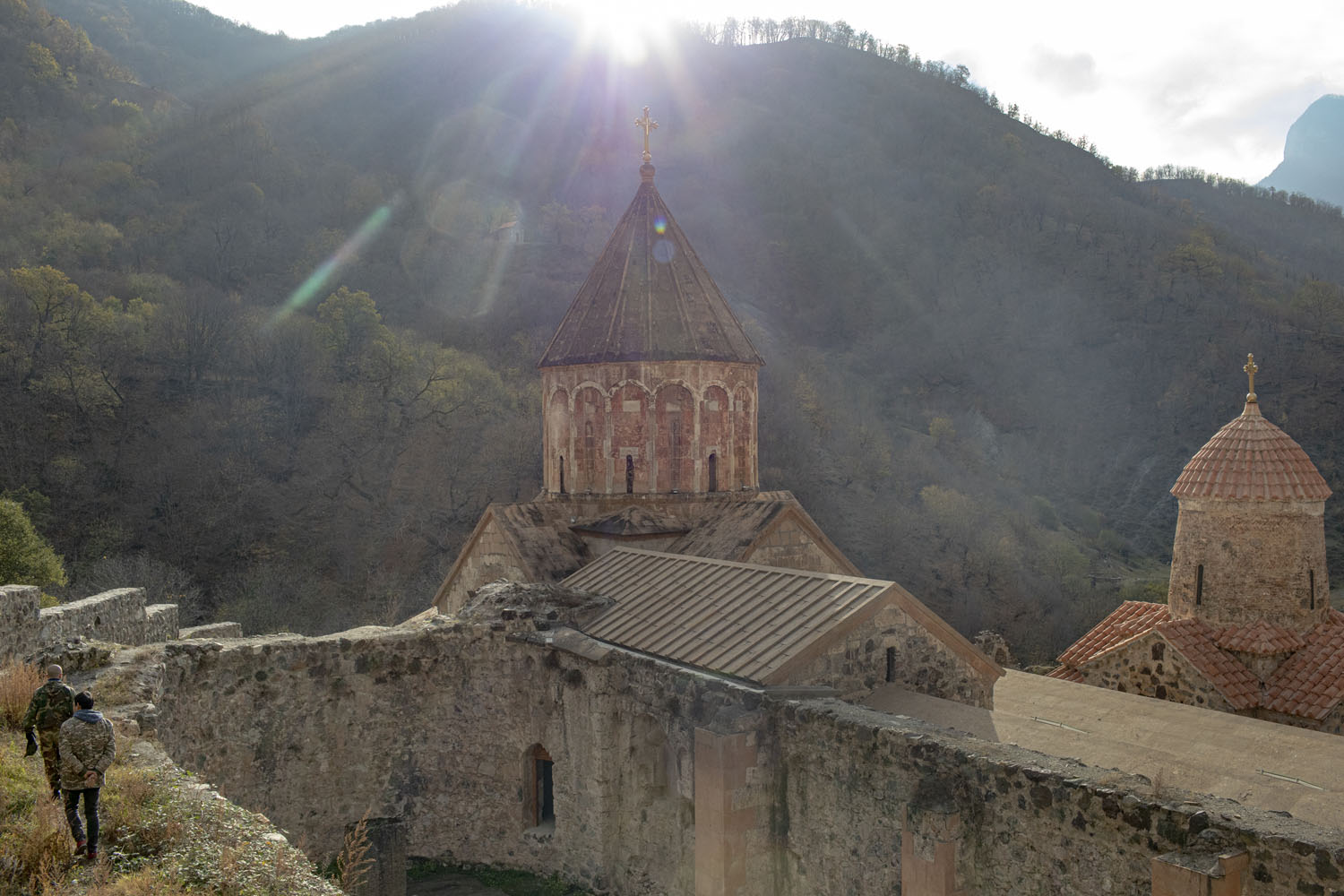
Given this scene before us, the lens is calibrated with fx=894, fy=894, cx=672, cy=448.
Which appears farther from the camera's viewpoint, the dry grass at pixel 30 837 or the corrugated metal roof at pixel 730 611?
the corrugated metal roof at pixel 730 611

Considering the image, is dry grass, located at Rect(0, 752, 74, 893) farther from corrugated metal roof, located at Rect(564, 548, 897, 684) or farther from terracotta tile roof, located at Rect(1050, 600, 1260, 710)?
terracotta tile roof, located at Rect(1050, 600, 1260, 710)

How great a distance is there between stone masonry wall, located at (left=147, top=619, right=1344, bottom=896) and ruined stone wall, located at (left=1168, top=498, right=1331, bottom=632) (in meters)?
5.95

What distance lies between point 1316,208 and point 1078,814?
6573 cm

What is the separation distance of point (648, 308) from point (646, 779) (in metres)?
6.05

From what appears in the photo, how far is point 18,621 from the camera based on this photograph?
796 cm

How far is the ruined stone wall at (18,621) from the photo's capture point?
25.5 feet

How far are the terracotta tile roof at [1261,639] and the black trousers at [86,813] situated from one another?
395 inches

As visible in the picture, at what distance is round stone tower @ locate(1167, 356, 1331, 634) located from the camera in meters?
9.38

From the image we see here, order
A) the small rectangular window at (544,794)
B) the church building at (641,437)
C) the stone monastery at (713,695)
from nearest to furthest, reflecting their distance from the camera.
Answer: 1. the stone monastery at (713,695)
2. the small rectangular window at (544,794)
3. the church building at (641,437)

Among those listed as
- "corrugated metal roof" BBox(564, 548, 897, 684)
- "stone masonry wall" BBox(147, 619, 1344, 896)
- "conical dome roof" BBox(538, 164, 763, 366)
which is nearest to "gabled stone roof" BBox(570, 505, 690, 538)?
"corrugated metal roof" BBox(564, 548, 897, 684)

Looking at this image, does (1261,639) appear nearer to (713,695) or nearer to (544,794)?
(713,695)

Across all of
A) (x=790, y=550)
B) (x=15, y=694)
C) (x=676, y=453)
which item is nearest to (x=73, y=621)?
(x=15, y=694)

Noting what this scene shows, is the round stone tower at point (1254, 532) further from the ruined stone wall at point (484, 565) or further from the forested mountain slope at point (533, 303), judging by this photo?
the forested mountain slope at point (533, 303)

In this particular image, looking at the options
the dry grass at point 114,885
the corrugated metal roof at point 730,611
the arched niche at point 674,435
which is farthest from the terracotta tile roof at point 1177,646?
the dry grass at point 114,885
